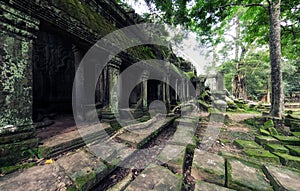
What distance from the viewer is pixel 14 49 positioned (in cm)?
154

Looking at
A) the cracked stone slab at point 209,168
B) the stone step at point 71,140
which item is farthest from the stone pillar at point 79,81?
the cracked stone slab at point 209,168

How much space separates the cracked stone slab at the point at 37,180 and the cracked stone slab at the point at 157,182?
2.22 ft

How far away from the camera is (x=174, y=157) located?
2.01m

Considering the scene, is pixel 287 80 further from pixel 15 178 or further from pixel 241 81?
pixel 15 178

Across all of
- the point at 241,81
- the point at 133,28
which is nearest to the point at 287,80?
the point at 241,81

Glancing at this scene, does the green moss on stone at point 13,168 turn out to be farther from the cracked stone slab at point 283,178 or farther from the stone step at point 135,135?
the cracked stone slab at point 283,178

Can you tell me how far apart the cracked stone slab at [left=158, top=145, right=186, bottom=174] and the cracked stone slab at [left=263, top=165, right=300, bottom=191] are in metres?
1.01

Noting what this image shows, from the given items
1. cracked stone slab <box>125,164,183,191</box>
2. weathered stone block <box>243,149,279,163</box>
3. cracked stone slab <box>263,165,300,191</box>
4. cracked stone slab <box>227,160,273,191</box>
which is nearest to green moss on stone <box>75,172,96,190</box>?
cracked stone slab <box>125,164,183,191</box>

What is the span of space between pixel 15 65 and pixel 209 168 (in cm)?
269

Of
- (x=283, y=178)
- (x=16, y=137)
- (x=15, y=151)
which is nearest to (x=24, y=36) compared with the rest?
(x=16, y=137)

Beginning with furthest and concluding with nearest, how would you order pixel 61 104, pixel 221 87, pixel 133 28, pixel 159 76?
1. pixel 221 87
2. pixel 159 76
3. pixel 61 104
4. pixel 133 28

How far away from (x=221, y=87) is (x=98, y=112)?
13.7 meters

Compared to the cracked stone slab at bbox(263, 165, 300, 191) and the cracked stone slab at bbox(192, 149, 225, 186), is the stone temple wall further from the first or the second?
the cracked stone slab at bbox(263, 165, 300, 191)

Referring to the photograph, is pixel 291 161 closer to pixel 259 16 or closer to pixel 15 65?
pixel 15 65
